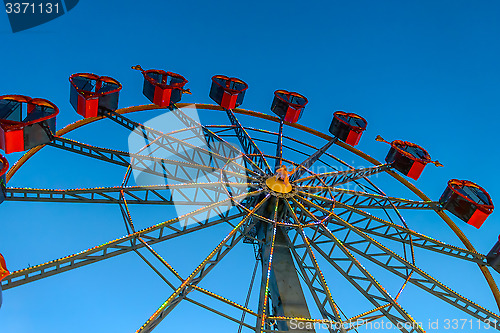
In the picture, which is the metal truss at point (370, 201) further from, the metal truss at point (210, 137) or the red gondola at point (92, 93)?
the red gondola at point (92, 93)

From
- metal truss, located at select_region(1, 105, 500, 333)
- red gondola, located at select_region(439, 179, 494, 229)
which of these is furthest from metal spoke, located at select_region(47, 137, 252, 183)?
red gondola, located at select_region(439, 179, 494, 229)

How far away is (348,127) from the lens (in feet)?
77.4

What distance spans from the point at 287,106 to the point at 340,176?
18.0 ft

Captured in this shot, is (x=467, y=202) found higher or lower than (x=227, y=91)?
lower

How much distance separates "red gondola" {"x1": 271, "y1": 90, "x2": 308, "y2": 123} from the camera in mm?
23859

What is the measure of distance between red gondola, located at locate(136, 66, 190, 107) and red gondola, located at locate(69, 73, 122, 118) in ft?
6.88

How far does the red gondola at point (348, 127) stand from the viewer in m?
23.6

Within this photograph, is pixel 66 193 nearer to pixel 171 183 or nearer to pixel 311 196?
pixel 171 183

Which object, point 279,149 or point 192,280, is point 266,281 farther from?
point 279,149

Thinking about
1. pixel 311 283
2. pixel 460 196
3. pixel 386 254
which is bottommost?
pixel 311 283

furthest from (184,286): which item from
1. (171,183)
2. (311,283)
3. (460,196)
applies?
(460,196)

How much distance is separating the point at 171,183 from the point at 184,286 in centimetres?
568

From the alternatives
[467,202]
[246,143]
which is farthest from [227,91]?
[467,202]

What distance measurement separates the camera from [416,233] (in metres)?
17.8
